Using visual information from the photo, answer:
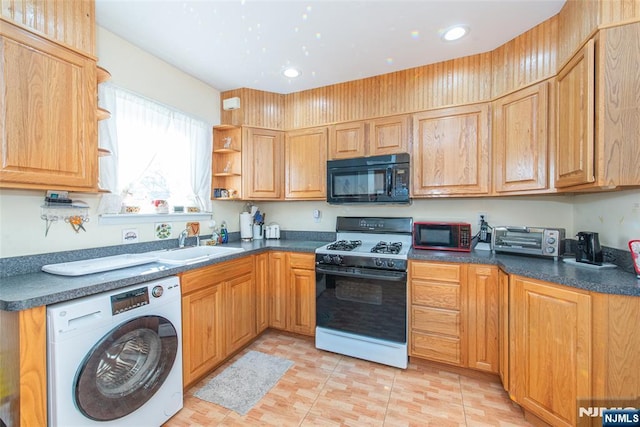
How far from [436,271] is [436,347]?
610mm

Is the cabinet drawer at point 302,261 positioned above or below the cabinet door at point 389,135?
below

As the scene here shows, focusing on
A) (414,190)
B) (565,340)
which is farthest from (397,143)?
(565,340)

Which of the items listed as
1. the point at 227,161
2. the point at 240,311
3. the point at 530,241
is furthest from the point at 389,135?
the point at 240,311

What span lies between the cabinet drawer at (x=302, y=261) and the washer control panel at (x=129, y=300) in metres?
1.28

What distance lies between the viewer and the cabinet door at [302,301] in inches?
99.0

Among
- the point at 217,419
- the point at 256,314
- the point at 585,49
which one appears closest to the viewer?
the point at 585,49

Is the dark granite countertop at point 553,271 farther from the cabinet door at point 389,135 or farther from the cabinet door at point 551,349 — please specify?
the cabinet door at point 389,135

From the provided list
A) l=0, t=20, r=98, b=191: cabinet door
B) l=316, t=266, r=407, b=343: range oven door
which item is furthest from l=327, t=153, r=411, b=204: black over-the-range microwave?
l=0, t=20, r=98, b=191: cabinet door

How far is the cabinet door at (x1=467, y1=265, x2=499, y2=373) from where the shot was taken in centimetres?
193

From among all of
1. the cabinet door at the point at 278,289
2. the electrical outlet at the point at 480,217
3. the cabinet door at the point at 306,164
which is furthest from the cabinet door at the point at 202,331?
the electrical outlet at the point at 480,217

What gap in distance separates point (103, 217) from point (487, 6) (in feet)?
9.75

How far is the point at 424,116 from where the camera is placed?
93.9 inches

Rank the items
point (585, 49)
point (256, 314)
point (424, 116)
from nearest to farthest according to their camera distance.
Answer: point (585, 49) → point (424, 116) → point (256, 314)

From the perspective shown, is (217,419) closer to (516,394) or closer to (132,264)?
(132,264)
